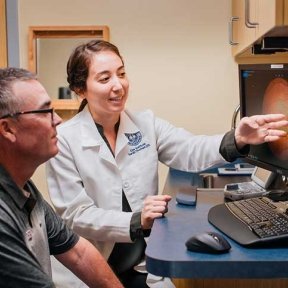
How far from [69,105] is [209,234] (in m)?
1.81

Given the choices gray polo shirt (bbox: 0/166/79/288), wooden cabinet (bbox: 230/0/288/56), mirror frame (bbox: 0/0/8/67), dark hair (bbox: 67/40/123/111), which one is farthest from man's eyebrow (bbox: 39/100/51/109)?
mirror frame (bbox: 0/0/8/67)

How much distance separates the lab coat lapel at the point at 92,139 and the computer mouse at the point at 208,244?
69 cm

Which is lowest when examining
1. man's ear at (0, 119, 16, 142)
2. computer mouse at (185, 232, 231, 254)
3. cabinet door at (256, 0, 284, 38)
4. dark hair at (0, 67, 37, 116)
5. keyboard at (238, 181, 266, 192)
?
keyboard at (238, 181, 266, 192)

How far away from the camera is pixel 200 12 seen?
263 cm

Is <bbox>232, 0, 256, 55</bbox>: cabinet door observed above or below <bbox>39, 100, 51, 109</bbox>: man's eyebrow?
above

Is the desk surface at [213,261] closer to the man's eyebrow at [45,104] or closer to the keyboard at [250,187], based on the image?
the man's eyebrow at [45,104]

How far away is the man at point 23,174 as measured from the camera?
38.3 inches

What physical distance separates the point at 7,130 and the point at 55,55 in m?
1.69

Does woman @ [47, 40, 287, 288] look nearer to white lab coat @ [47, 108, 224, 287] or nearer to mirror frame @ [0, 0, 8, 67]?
white lab coat @ [47, 108, 224, 287]

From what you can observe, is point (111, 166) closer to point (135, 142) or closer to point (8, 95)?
point (135, 142)

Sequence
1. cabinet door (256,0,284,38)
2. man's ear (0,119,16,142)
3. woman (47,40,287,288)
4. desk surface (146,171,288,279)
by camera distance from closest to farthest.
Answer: desk surface (146,171,288,279)
man's ear (0,119,16,142)
cabinet door (256,0,284,38)
woman (47,40,287,288)

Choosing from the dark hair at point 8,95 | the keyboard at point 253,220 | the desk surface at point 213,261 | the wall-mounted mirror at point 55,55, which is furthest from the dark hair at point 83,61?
the wall-mounted mirror at point 55,55

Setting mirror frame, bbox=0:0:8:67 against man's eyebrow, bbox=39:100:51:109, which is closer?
man's eyebrow, bbox=39:100:51:109

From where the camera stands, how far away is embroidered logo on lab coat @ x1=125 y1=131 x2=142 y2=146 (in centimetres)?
170
